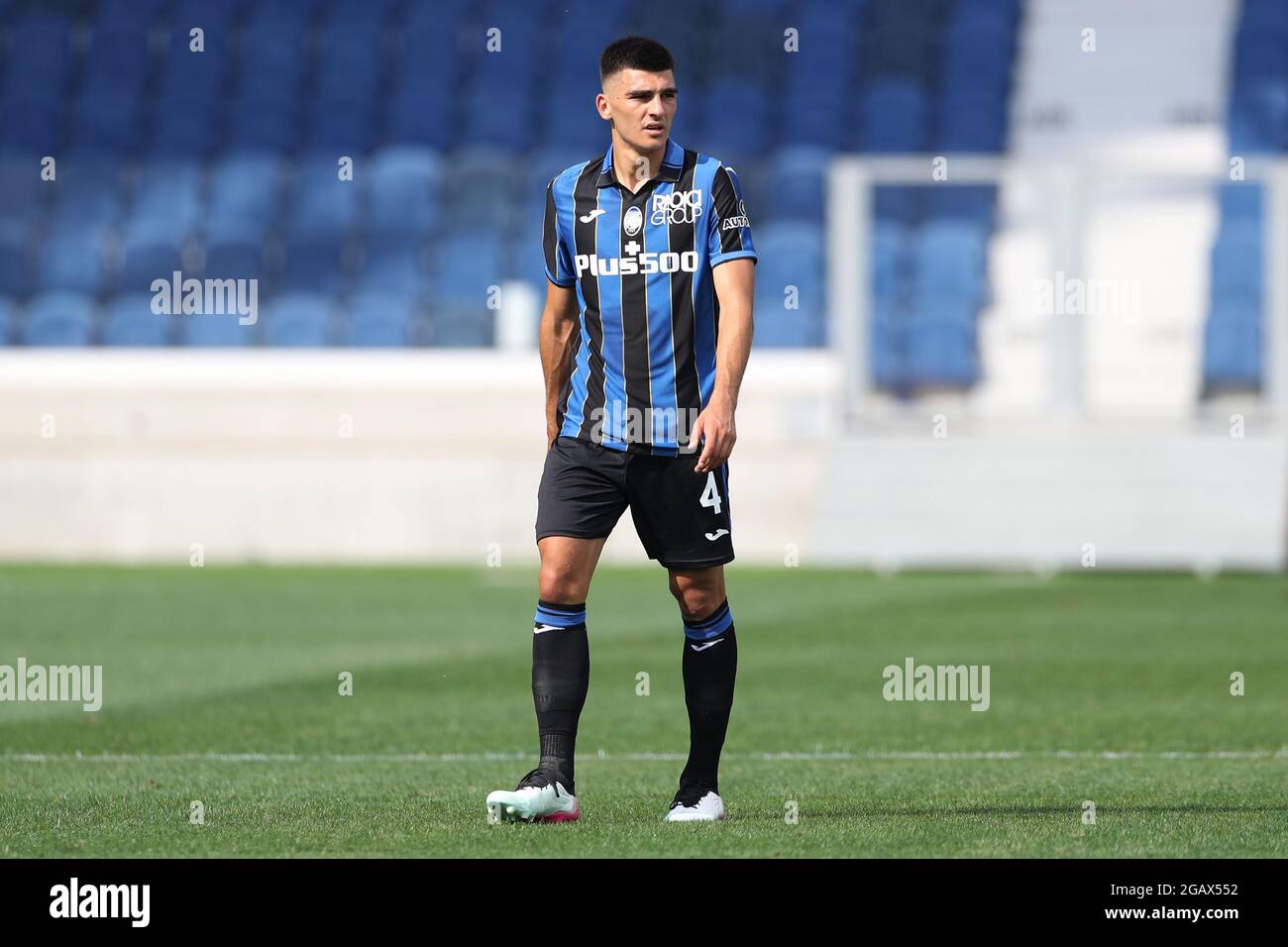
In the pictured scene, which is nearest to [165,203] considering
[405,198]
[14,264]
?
[14,264]

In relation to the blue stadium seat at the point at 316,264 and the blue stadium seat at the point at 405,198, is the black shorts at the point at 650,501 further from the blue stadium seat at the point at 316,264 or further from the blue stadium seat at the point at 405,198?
the blue stadium seat at the point at 405,198

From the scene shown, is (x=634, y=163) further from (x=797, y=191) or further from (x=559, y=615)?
(x=797, y=191)

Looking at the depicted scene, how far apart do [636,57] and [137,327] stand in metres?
15.3

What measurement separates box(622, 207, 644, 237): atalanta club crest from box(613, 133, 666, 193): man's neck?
0.20 feet

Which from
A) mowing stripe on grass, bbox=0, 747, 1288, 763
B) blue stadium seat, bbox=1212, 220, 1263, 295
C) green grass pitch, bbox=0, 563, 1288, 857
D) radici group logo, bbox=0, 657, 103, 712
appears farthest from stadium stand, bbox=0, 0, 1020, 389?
mowing stripe on grass, bbox=0, 747, 1288, 763

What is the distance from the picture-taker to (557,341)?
5.63 m

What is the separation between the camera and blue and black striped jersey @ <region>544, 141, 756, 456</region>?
212 inches

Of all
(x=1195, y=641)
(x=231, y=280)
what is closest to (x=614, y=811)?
(x=1195, y=641)

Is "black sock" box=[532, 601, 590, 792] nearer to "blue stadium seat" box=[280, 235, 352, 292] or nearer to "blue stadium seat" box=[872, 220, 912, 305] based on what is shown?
"blue stadium seat" box=[872, 220, 912, 305]

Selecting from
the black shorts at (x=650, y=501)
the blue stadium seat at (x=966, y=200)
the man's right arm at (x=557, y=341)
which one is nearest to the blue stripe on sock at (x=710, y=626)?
the black shorts at (x=650, y=501)

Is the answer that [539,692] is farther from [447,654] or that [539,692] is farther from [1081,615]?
[1081,615]

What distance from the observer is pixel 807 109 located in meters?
21.5

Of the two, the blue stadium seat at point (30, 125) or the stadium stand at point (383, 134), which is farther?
the blue stadium seat at point (30, 125)

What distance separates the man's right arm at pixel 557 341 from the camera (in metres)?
5.61
